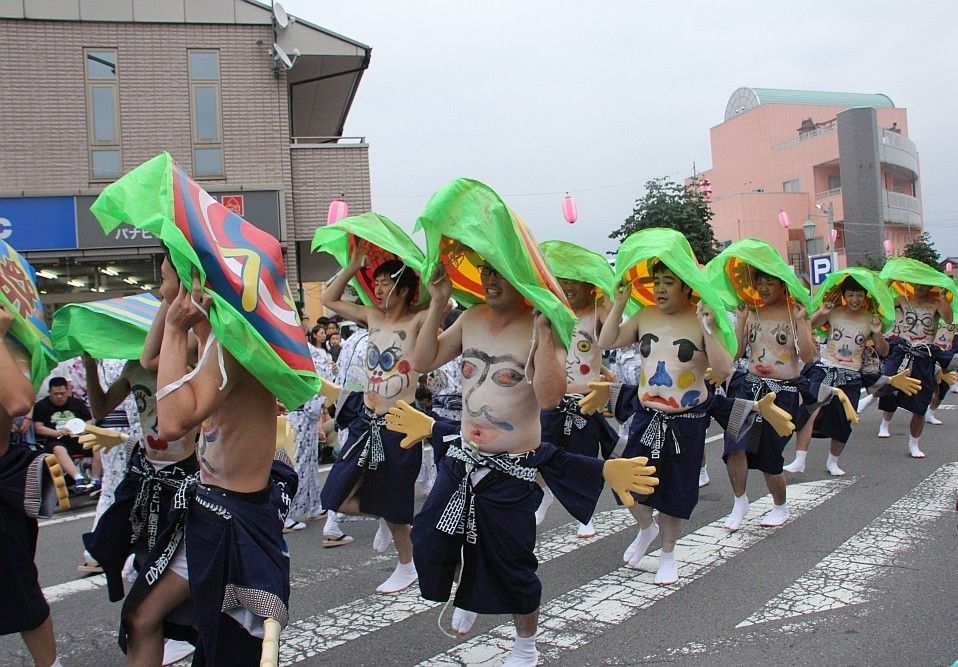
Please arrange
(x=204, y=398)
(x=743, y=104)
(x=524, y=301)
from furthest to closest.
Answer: (x=743, y=104) → (x=524, y=301) → (x=204, y=398)

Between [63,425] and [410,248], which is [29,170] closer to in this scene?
[63,425]

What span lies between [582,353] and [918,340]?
5.62 metres

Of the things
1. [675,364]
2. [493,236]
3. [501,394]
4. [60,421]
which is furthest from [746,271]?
[60,421]

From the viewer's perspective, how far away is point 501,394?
3934 millimetres

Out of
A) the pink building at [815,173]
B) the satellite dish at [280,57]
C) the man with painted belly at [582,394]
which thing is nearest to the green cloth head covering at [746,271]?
the man with painted belly at [582,394]

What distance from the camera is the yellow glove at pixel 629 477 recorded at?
3.83 metres

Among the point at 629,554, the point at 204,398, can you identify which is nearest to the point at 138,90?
the point at 629,554

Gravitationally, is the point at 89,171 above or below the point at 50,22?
below

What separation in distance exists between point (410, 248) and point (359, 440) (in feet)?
4.17

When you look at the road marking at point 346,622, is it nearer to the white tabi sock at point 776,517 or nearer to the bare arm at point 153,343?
the bare arm at point 153,343

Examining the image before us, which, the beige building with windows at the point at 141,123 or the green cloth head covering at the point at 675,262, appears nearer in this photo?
the green cloth head covering at the point at 675,262

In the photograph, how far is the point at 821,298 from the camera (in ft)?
29.5

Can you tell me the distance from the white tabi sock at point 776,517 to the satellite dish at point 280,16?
11.8 m

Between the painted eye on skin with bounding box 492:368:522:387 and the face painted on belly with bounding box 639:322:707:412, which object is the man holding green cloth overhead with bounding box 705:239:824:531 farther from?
the painted eye on skin with bounding box 492:368:522:387
